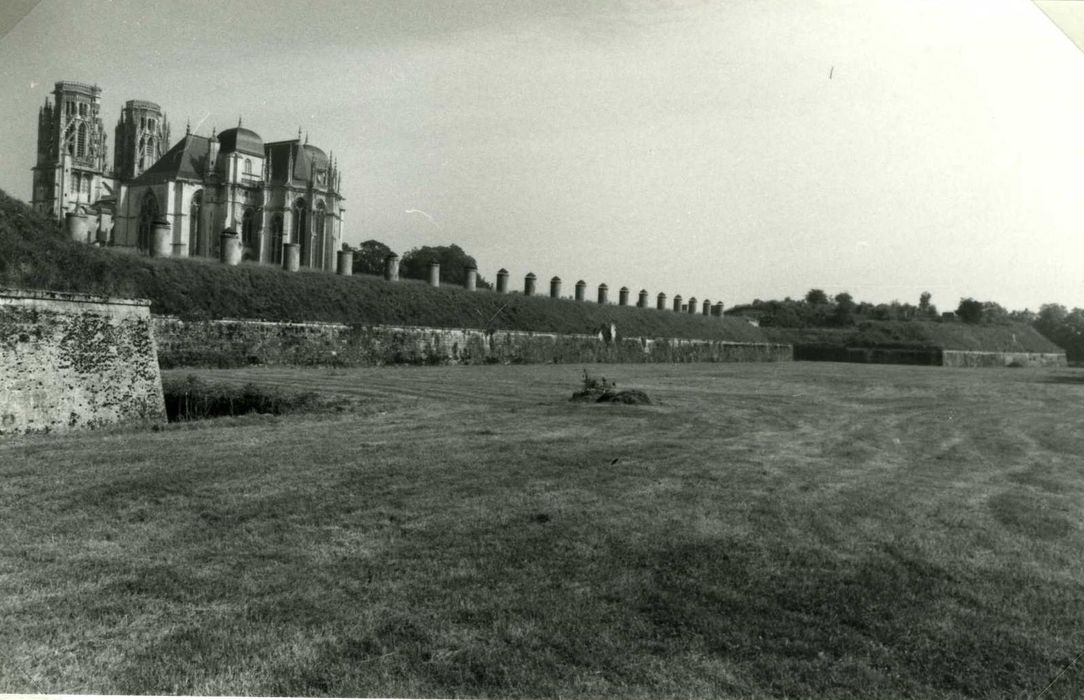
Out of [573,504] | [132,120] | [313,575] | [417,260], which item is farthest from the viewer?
[417,260]

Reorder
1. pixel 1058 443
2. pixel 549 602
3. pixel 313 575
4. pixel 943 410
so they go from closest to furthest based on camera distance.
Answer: pixel 549 602
pixel 313 575
pixel 1058 443
pixel 943 410

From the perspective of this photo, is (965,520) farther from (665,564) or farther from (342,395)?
(342,395)

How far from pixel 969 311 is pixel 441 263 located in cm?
2058

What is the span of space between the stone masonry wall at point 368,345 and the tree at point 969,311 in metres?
14.8

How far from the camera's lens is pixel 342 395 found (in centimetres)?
1095

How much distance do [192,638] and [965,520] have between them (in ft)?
16.6

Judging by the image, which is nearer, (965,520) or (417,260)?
(965,520)

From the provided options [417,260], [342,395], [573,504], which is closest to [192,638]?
[573,504]

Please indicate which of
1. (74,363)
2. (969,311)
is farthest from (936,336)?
(74,363)

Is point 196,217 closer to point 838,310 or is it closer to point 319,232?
point 319,232

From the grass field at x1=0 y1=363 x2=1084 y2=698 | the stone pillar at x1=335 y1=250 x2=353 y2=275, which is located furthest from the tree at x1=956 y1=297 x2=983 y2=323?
the stone pillar at x1=335 y1=250 x2=353 y2=275

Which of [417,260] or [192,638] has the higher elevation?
[417,260]

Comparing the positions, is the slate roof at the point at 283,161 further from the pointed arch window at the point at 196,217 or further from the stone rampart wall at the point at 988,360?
the stone rampart wall at the point at 988,360

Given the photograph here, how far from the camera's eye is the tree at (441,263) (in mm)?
26331
